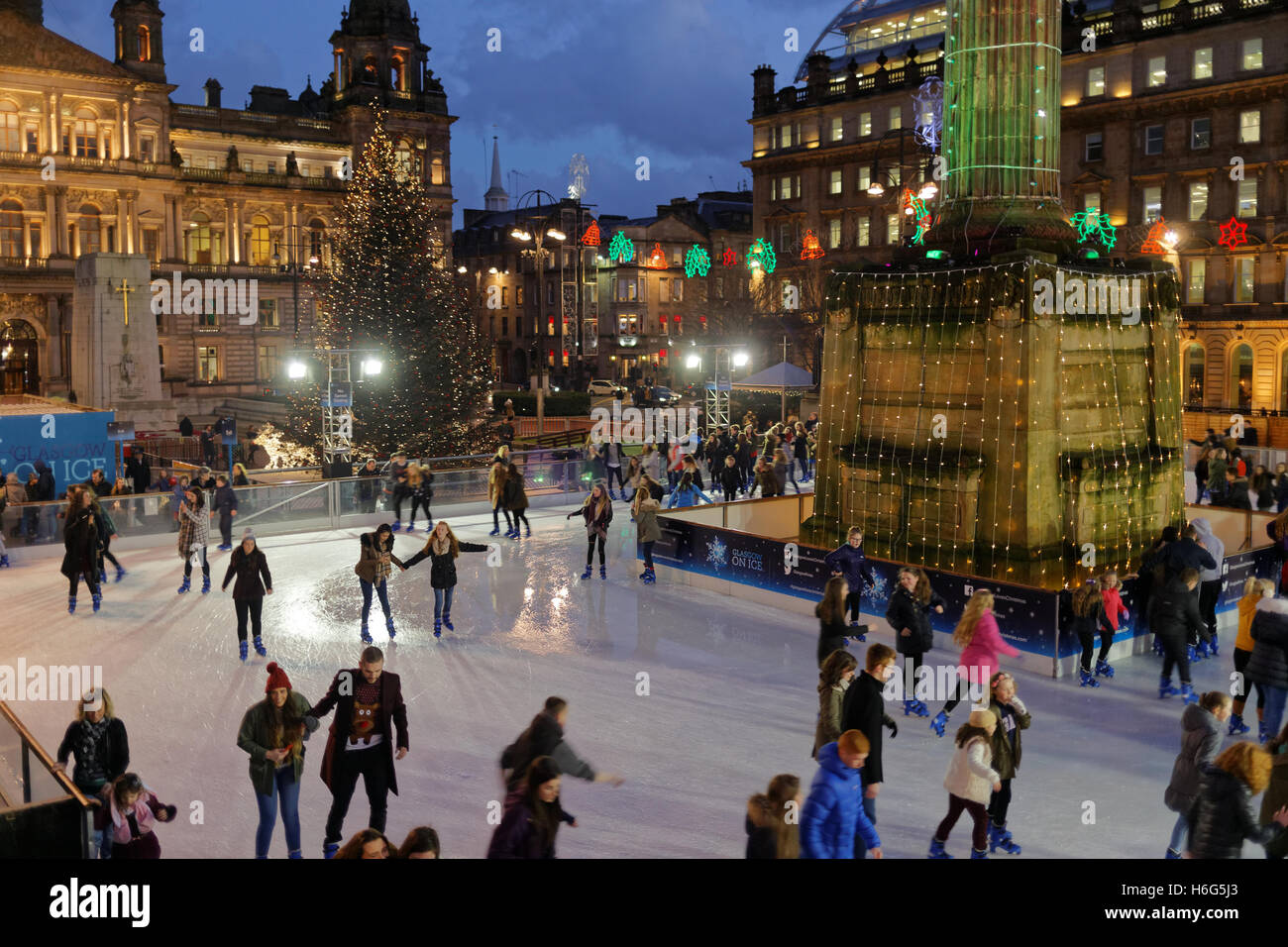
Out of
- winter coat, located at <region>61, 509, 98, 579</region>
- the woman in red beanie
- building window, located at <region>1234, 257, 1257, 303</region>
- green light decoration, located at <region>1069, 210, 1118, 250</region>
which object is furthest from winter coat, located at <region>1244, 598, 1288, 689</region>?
building window, located at <region>1234, 257, 1257, 303</region>

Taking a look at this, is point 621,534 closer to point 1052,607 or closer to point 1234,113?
point 1052,607

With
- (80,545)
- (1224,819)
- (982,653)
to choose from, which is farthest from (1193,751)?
(80,545)

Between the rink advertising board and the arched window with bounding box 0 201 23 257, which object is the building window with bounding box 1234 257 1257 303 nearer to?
the rink advertising board

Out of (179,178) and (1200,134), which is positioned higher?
(179,178)

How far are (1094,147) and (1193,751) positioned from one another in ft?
156

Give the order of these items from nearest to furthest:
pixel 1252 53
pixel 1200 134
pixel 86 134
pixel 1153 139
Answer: pixel 1252 53, pixel 1200 134, pixel 1153 139, pixel 86 134

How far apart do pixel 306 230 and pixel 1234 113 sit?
4785 cm

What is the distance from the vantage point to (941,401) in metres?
15.8

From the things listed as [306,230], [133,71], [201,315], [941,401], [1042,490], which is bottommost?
[1042,490]

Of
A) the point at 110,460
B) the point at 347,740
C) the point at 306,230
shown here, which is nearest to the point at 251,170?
the point at 306,230

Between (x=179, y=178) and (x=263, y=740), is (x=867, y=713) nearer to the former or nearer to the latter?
(x=263, y=740)

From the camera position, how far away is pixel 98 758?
8.00m

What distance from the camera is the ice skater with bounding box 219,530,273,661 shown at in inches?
521

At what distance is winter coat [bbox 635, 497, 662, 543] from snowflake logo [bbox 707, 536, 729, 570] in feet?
2.97
